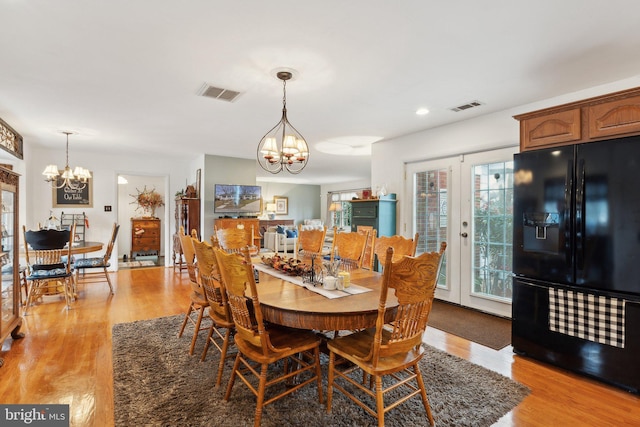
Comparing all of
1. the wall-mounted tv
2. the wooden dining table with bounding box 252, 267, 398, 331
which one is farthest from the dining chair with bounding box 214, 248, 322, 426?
the wall-mounted tv

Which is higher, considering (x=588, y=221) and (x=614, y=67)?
(x=614, y=67)

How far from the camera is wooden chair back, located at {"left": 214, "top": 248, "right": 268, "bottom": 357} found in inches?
67.3

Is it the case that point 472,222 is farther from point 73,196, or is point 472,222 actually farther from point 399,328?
point 73,196

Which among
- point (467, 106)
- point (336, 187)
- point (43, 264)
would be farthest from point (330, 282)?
point (336, 187)

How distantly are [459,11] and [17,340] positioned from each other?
4.51 meters

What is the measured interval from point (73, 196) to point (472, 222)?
275 inches

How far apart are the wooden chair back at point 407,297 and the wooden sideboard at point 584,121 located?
176cm

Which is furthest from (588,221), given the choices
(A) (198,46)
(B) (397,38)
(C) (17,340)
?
(C) (17,340)

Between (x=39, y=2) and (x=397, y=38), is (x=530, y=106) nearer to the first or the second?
(x=397, y=38)

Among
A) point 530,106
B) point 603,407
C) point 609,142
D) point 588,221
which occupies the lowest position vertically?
point 603,407

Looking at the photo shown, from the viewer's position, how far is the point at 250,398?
207cm

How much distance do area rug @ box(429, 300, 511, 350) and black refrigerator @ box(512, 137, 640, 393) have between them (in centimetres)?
34

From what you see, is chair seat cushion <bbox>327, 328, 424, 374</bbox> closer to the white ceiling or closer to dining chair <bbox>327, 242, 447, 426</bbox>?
dining chair <bbox>327, 242, 447, 426</bbox>

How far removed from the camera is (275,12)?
1.90m
